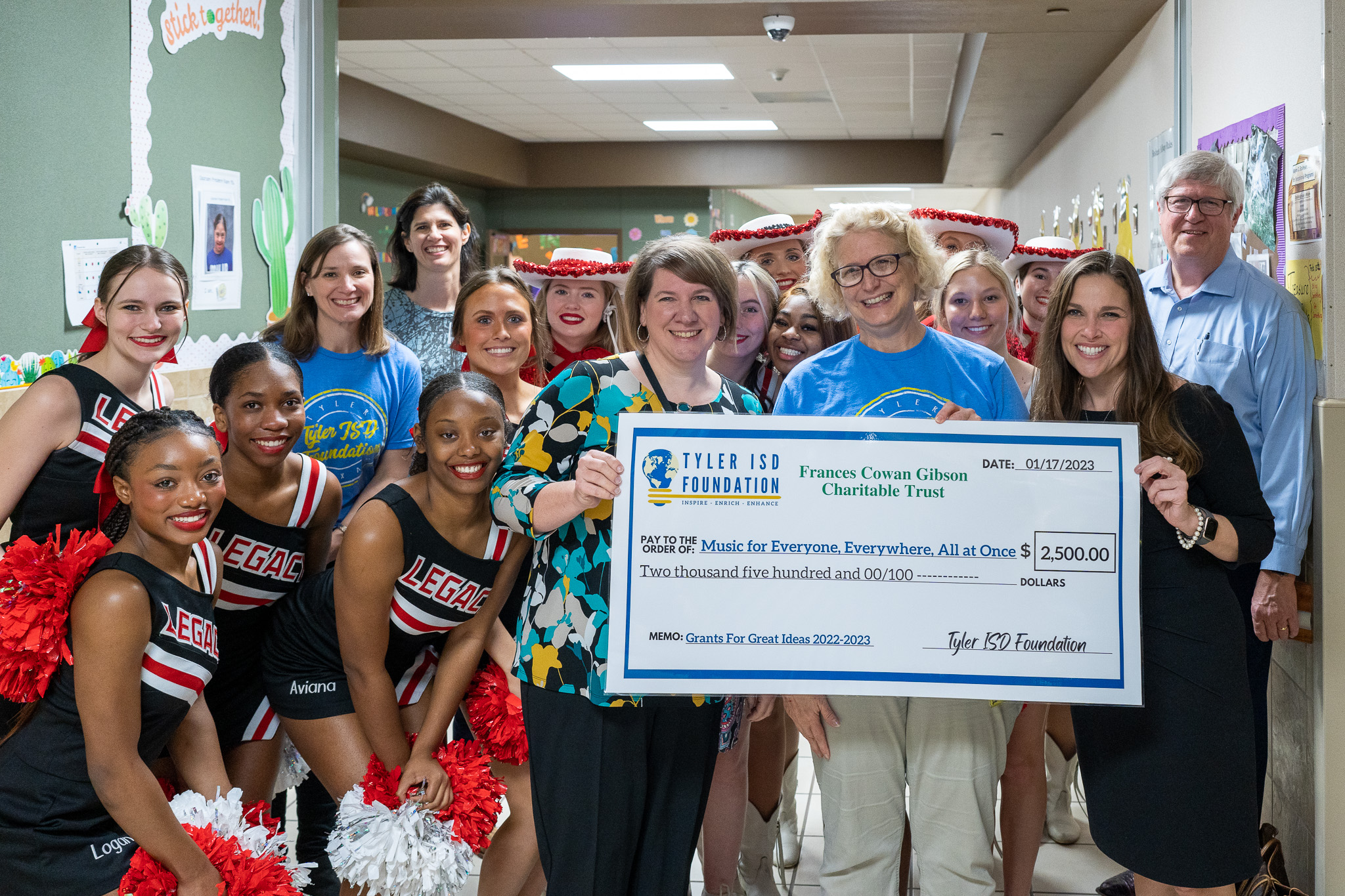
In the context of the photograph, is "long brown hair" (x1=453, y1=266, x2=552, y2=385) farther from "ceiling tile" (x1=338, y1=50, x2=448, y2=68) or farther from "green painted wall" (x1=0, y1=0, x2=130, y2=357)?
"ceiling tile" (x1=338, y1=50, x2=448, y2=68)

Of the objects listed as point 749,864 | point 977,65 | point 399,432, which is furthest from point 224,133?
point 977,65

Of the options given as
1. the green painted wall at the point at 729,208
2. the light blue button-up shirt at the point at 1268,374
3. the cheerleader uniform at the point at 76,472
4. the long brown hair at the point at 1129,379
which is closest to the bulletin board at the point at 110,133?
the cheerleader uniform at the point at 76,472

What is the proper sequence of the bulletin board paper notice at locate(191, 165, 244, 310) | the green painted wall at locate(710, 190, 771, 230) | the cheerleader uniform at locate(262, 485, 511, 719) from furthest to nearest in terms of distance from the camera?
the green painted wall at locate(710, 190, 771, 230)
the bulletin board paper notice at locate(191, 165, 244, 310)
the cheerleader uniform at locate(262, 485, 511, 719)

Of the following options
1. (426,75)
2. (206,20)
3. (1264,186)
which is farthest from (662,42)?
(1264,186)

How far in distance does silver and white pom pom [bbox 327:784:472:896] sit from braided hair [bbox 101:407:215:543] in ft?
2.31

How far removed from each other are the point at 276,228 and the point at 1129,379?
3559mm

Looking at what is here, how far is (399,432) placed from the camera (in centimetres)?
288

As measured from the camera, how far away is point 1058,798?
3422 mm

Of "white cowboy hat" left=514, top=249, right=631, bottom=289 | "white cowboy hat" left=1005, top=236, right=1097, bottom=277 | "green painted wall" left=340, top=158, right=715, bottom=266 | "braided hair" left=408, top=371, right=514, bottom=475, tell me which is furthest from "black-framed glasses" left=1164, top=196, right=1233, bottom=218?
"green painted wall" left=340, top=158, right=715, bottom=266

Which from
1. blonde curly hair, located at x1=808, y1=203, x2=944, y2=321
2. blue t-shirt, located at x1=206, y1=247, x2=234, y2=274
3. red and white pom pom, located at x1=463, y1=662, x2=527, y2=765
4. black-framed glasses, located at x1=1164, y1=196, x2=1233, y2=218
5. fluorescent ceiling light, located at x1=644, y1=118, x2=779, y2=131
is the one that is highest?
fluorescent ceiling light, located at x1=644, y1=118, x2=779, y2=131

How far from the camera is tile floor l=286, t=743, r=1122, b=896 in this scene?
10.0 feet

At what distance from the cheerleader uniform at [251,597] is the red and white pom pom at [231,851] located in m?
0.34

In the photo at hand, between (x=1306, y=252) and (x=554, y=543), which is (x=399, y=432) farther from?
(x=1306, y=252)

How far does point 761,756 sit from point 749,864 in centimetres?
30
